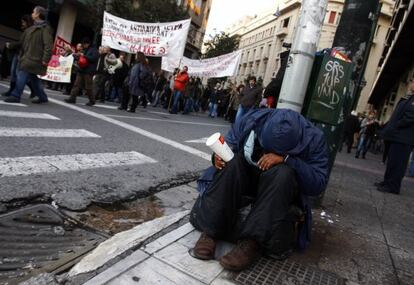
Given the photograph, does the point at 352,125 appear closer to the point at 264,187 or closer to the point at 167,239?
the point at 264,187

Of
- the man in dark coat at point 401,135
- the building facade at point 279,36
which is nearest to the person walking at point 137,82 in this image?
the man in dark coat at point 401,135

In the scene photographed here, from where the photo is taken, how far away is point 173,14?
886 inches

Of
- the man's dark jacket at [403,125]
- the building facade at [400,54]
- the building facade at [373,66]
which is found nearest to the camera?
the man's dark jacket at [403,125]

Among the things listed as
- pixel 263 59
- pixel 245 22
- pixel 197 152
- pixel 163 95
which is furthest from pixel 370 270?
pixel 245 22

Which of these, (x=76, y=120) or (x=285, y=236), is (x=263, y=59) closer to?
(x=76, y=120)

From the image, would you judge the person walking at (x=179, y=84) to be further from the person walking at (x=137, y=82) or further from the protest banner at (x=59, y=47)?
the protest banner at (x=59, y=47)

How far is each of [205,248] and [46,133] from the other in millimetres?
3630

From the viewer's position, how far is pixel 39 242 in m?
2.47

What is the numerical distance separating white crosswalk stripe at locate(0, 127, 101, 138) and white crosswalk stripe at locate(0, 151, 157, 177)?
34.1 inches

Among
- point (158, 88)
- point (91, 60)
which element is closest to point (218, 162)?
point (91, 60)

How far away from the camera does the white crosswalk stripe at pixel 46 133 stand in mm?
4898

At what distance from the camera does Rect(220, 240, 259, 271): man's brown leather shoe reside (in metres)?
2.34

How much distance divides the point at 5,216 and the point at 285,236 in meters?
1.84

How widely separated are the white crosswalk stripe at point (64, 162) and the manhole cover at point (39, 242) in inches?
31.8
